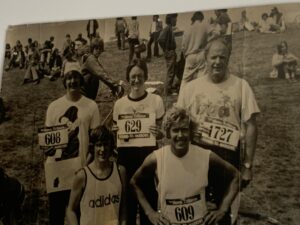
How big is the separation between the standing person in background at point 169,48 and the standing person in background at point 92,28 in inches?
12.3

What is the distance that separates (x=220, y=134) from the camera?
6.41 feet

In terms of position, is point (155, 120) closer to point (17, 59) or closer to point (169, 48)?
point (169, 48)

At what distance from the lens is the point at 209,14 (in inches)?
81.6

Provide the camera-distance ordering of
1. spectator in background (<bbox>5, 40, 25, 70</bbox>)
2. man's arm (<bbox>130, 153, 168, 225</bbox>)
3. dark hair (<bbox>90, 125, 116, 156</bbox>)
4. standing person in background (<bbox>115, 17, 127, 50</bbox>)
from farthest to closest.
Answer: spectator in background (<bbox>5, 40, 25, 70</bbox>) → standing person in background (<bbox>115, 17, 127, 50</bbox>) → dark hair (<bbox>90, 125, 116, 156</bbox>) → man's arm (<bbox>130, 153, 168, 225</bbox>)

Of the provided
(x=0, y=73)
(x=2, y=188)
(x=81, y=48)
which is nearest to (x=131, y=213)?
(x=2, y=188)

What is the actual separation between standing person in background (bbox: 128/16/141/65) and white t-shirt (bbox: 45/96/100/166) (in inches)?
10.7

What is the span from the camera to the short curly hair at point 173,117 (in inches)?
78.9

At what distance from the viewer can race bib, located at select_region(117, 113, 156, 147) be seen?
2.04 metres

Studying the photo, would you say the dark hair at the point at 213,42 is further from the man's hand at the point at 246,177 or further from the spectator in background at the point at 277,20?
the man's hand at the point at 246,177

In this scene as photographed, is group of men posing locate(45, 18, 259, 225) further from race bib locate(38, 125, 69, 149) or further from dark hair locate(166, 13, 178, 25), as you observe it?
dark hair locate(166, 13, 178, 25)

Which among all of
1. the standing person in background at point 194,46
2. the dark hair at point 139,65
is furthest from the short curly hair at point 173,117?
the dark hair at point 139,65

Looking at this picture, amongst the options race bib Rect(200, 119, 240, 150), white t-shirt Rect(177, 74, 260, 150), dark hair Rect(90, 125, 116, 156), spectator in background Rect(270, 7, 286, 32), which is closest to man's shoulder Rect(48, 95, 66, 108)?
dark hair Rect(90, 125, 116, 156)

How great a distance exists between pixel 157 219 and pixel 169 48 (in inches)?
28.4

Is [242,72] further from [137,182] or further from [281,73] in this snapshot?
[137,182]
